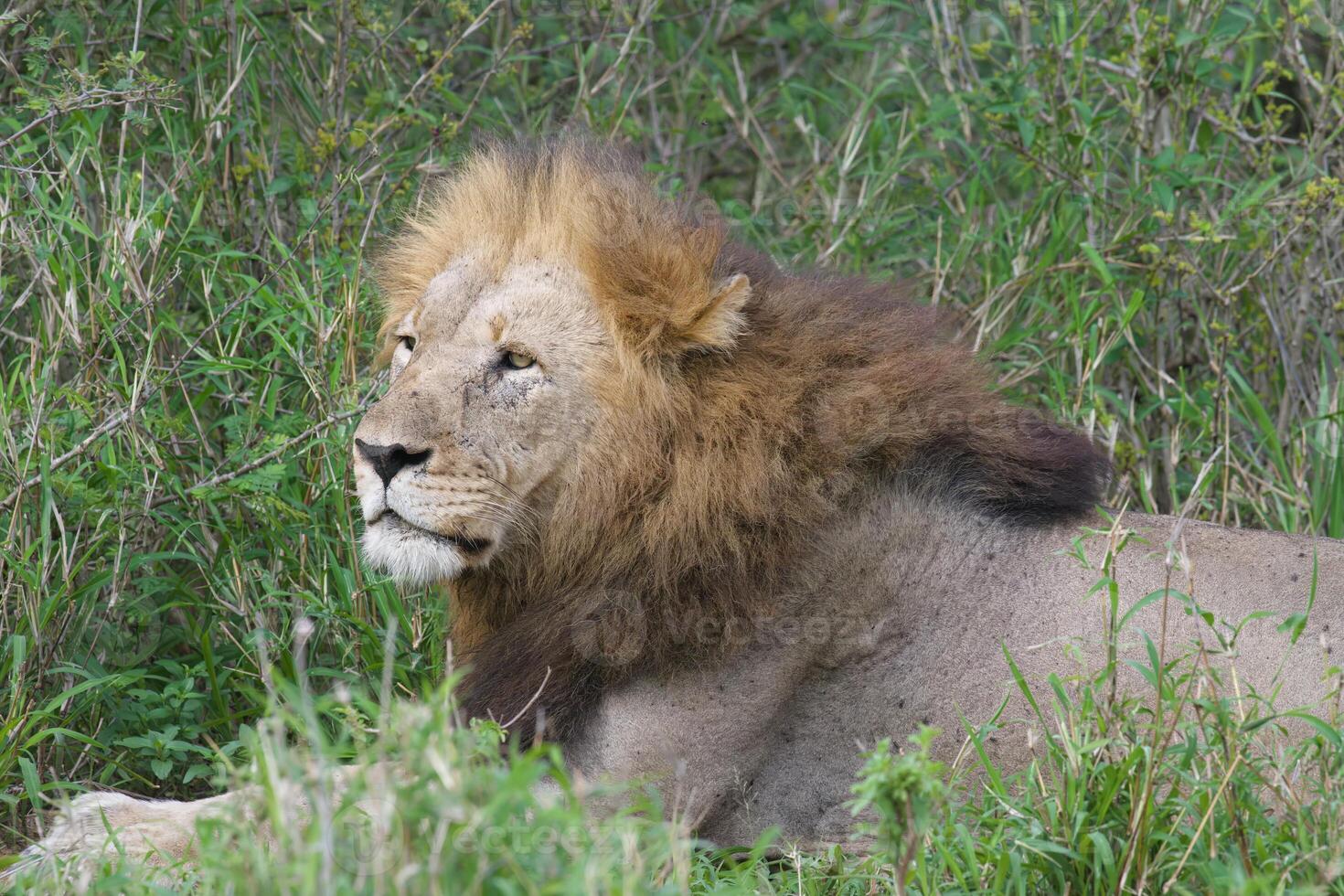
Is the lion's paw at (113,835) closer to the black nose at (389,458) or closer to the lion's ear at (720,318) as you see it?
the black nose at (389,458)

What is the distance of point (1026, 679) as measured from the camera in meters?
3.54

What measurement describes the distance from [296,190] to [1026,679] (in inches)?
122

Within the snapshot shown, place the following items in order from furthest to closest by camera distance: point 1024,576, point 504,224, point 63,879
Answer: point 504,224
point 1024,576
point 63,879

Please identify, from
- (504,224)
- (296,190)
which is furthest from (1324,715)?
(296,190)

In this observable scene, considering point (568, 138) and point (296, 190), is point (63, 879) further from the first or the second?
point (296, 190)

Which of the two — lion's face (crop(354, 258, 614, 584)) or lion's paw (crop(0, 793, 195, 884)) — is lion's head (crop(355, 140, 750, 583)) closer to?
lion's face (crop(354, 258, 614, 584))

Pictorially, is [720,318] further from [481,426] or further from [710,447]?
[481,426]

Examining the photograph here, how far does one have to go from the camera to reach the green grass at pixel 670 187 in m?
3.30

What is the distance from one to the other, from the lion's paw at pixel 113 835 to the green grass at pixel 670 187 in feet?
0.68

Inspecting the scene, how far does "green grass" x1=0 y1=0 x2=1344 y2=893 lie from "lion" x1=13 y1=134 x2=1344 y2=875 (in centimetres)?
24

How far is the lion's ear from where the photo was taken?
3609 millimetres

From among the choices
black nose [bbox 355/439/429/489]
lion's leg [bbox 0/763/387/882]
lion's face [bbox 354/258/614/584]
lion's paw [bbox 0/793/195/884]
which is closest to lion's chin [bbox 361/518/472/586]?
lion's face [bbox 354/258/614/584]

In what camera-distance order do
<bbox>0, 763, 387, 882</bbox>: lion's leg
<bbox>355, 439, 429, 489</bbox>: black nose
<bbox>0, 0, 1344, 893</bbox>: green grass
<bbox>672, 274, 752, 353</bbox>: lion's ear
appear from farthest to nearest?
1. <bbox>672, 274, 752, 353</bbox>: lion's ear
2. <bbox>355, 439, 429, 489</bbox>: black nose
3. <bbox>0, 0, 1344, 893</bbox>: green grass
4. <bbox>0, 763, 387, 882</bbox>: lion's leg

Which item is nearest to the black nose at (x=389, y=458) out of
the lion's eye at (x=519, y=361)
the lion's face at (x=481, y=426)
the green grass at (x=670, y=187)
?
the lion's face at (x=481, y=426)
